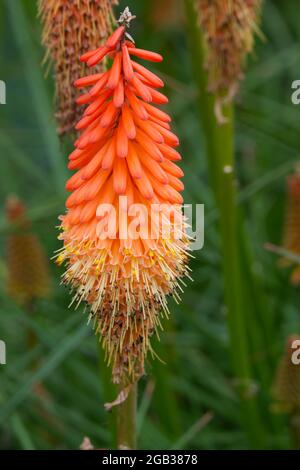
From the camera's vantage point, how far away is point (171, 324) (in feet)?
11.8

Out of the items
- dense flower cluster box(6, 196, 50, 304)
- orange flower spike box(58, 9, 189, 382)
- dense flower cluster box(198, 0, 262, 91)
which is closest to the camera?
orange flower spike box(58, 9, 189, 382)

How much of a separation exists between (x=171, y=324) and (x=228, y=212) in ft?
2.69

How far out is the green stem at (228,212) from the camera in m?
2.94

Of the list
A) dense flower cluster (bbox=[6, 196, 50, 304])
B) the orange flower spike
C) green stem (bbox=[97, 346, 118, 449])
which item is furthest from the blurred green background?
the orange flower spike

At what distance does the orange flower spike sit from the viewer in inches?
76.4

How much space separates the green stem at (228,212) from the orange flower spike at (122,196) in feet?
2.98

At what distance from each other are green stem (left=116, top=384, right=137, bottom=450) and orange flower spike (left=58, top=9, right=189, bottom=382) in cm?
22

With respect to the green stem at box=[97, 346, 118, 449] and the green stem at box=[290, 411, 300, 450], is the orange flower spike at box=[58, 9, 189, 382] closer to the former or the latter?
the green stem at box=[97, 346, 118, 449]

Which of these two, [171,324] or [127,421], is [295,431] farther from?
[127,421]

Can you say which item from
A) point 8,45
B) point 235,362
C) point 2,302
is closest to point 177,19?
point 8,45

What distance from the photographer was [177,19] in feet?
17.6

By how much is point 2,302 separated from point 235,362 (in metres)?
1.62

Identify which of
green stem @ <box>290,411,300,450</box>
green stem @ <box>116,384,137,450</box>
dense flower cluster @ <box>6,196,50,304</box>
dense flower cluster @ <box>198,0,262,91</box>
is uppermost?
dense flower cluster @ <box>198,0,262,91</box>

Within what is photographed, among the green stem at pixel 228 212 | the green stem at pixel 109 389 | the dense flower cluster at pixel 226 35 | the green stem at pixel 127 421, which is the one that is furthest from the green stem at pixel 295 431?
the dense flower cluster at pixel 226 35
